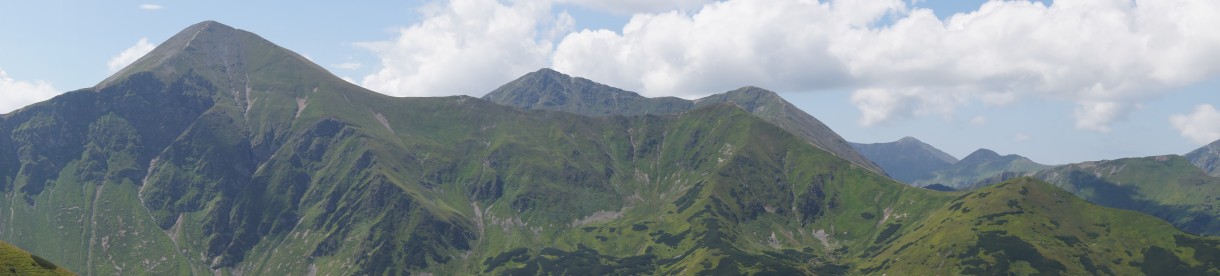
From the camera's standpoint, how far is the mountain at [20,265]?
161m

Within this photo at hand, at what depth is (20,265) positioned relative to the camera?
165m

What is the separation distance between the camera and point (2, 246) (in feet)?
557

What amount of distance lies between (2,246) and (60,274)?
13.3 meters

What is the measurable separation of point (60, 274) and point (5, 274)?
1451cm

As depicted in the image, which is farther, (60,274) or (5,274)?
(60,274)

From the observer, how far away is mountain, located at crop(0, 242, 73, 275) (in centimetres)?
16112

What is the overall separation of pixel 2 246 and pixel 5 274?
1687cm

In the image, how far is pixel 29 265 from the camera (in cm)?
16750

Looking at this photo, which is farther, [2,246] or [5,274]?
[2,246]

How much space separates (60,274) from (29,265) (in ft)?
20.2

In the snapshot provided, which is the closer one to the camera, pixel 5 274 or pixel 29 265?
pixel 5 274

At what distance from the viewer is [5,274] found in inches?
6191
